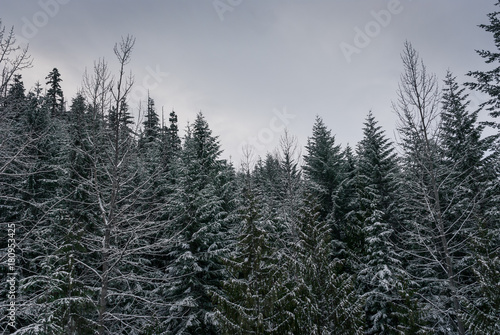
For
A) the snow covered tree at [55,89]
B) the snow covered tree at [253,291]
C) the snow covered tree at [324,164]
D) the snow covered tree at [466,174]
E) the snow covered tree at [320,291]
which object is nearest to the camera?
the snow covered tree at [253,291]

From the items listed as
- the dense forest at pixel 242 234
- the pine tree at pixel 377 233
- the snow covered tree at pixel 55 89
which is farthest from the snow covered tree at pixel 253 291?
the snow covered tree at pixel 55 89

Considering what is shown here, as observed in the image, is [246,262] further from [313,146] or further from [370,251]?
[313,146]

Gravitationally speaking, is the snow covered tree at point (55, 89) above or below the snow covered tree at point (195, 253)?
above

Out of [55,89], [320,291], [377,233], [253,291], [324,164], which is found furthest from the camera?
[55,89]

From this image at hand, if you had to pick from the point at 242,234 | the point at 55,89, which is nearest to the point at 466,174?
the point at 242,234

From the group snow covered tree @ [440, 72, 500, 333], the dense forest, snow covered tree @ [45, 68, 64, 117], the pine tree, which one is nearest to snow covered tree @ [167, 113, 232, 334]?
the dense forest

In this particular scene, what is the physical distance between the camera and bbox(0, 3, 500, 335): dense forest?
8.42m

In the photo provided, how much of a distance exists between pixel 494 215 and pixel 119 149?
20.1 meters

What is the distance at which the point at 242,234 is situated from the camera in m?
13.3

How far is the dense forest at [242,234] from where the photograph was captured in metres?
8.42

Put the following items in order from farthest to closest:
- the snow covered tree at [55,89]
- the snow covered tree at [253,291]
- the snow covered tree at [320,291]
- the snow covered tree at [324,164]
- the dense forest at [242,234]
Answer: the snow covered tree at [55,89], the snow covered tree at [324,164], the snow covered tree at [320,291], the snow covered tree at [253,291], the dense forest at [242,234]

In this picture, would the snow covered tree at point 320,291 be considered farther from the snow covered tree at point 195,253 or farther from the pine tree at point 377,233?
the snow covered tree at point 195,253

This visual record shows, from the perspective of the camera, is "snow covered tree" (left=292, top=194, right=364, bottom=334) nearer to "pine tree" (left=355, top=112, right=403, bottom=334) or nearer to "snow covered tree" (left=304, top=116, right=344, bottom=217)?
"pine tree" (left=355, top=112, right=403, bottom=334)

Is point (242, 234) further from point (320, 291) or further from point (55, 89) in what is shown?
point (55, 89)
